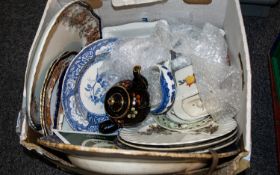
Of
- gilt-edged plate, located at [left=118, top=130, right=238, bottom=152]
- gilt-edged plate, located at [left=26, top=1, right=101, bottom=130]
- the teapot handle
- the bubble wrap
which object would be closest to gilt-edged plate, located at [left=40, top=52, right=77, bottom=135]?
gilt-edged plate, located at [left=26, top=1, right=101, bottom=130]

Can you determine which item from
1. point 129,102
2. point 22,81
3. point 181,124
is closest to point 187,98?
point 181,124

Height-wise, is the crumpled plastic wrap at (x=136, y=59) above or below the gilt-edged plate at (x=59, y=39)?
below

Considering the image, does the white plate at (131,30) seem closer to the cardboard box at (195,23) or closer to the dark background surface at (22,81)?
the cardboard box at (195,23)

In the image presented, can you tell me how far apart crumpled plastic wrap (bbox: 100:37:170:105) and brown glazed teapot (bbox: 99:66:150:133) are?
6cm

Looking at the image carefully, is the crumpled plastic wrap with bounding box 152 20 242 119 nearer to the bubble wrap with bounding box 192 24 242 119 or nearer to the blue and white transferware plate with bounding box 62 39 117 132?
the bubble wrap with bounding box 192 24 242 119

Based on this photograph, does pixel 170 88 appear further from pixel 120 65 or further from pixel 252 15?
pixel 252 15

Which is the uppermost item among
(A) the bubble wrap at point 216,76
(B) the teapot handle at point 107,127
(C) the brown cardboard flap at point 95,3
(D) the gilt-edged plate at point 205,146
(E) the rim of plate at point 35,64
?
(C) the brown cardboard flap at point 95,3

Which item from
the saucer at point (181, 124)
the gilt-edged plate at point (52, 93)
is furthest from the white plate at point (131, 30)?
the saucer at point (181, 124)

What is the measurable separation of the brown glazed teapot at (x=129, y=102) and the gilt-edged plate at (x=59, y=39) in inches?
6.6

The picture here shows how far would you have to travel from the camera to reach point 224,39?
1085 millimetres

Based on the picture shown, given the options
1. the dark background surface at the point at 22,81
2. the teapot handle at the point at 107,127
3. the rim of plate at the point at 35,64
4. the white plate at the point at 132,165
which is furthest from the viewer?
the dark background surface at the point at 22,81

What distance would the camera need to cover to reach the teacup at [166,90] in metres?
0.98

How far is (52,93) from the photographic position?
1.01 m

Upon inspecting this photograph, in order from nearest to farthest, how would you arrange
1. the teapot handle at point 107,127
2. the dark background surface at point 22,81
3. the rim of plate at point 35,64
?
1. the rim of plate at point 35,64
2. the teapot handle at point 107,127
3. the dark background surface at point 22,81
